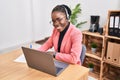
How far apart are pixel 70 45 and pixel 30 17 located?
62.3 inches

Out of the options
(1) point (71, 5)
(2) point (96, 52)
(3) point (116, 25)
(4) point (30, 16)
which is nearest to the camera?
(3) point (116, 25)

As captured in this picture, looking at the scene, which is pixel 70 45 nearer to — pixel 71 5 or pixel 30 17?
pixel 30 17

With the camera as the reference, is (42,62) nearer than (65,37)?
Yes

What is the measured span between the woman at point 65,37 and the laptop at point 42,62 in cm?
12

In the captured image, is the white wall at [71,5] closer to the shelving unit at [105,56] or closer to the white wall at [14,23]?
the white wall at [14,23]

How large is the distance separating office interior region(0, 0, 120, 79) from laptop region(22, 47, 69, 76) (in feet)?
4.89

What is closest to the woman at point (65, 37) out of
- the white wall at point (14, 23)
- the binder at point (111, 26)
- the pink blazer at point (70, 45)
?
the pink blazer at point (70, 45)

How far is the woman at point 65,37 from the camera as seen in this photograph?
147 centimetres

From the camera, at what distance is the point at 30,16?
117 inches

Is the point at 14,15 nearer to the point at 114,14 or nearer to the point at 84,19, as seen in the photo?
the point at 84,19

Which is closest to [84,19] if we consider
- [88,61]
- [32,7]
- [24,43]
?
[88,61]

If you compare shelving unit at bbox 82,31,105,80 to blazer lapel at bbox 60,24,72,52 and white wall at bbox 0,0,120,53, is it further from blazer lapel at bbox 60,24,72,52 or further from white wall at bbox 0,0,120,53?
blazer lapel at bbox 60,24,72,52

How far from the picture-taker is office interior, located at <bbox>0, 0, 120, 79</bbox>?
2635mm

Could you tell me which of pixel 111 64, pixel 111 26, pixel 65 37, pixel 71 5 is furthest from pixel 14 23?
pixel 111 64
